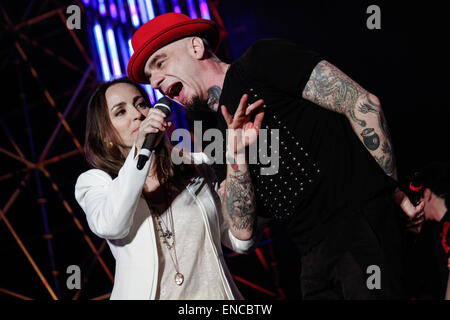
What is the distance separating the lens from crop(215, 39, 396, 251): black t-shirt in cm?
139

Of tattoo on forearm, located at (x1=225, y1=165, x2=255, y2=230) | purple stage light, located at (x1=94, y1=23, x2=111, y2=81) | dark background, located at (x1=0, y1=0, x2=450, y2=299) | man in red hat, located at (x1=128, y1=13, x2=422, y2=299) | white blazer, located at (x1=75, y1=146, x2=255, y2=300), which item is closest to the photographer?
man in red hat, located at (x1=128, y1=13, x2=422, y2=299)

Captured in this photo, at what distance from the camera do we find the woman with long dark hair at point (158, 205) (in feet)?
4.89

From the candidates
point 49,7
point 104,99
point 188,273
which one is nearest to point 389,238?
point 188,273

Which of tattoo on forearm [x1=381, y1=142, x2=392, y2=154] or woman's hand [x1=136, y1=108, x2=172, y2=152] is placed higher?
woman's hand [x1=136, y1=108, x2=172, y2=152]

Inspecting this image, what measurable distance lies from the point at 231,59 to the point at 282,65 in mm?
2107

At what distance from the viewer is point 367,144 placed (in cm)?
137

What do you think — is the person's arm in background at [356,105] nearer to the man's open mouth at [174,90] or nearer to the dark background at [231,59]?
the man's open mouth at [174,90]

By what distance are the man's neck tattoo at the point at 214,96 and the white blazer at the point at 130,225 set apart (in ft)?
1.14

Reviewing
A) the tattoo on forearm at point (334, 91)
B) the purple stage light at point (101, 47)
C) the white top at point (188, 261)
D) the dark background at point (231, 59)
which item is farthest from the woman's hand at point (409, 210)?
the purple stage light at point (101, 47)

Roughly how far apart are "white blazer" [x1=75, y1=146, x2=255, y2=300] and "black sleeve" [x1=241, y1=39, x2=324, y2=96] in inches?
21.0

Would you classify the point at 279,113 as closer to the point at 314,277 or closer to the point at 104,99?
the point at 314,277

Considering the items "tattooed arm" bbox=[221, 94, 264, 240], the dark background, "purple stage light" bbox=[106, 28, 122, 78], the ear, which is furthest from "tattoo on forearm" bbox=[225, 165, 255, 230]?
"purple stage light" bbox=[106, 28, 122, 78]

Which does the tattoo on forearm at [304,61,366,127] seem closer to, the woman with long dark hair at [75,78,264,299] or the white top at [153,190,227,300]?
the woman with long dark hair at [75,78,264,299]

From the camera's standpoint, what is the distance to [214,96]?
161 cm
